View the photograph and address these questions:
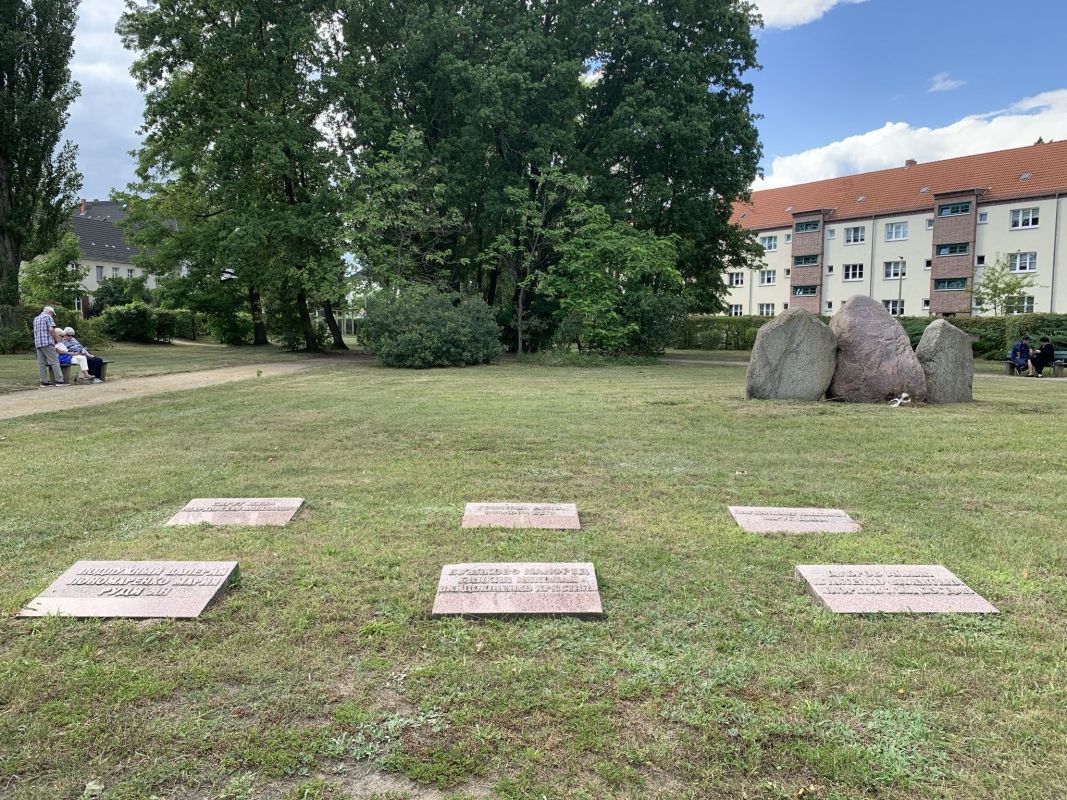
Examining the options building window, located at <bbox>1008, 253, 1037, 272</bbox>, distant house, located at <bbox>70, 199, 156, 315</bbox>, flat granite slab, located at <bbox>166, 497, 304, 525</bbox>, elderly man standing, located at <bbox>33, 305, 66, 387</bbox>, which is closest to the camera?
flat granite slab, located at <bbox>166, 497, 304, 525</bbox>

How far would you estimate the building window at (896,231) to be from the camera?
54.1m

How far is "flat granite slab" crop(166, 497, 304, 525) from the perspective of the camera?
5312 mm

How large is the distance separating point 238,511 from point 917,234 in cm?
5714

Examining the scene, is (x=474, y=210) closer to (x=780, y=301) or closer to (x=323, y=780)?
(x=323, y=780)

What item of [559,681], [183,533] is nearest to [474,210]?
[183,533]

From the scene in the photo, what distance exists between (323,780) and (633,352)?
83.7 ft

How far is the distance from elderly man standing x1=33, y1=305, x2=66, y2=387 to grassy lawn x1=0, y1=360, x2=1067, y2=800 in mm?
9110

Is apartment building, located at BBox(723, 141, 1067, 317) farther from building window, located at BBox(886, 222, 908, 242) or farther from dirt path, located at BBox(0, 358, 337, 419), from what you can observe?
dirt path, located at BBox(0, 358, 337, 419)

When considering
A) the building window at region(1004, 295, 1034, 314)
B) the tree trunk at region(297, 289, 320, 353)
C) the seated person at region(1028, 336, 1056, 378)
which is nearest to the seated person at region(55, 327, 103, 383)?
the tree trunk at region(297, 289, 320, 353)

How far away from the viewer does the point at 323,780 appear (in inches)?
98.0

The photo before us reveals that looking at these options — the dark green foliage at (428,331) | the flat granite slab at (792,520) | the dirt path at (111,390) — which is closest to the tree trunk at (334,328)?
the dark green foliage at (428,331)

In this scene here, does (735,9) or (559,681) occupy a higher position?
(735,9)

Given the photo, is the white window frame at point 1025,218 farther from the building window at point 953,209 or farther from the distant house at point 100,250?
the distant house at point 100,250

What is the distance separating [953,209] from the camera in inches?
2002
